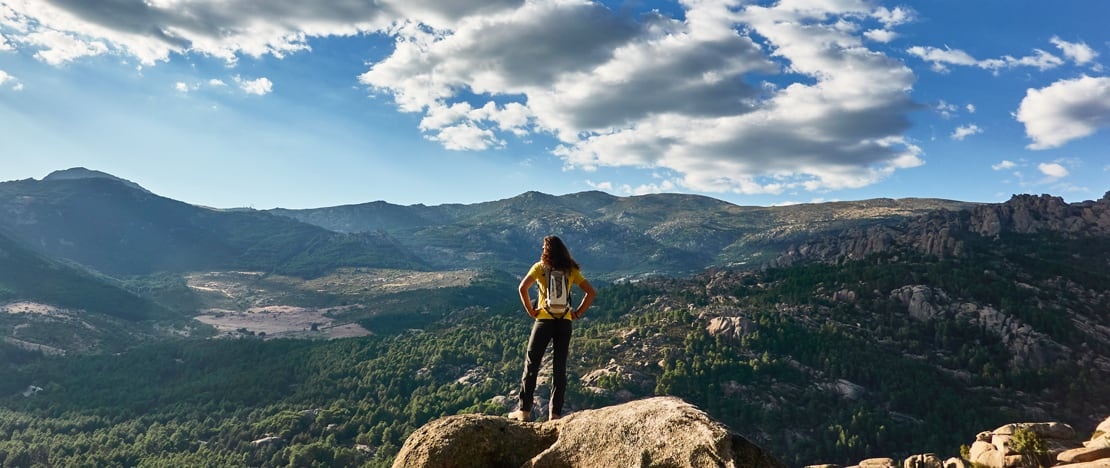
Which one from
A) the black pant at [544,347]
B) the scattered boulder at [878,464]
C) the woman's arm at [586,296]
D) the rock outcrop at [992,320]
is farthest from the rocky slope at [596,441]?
the rock outcrop at [992,320]

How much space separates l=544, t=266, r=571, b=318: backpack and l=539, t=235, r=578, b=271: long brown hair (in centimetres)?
27

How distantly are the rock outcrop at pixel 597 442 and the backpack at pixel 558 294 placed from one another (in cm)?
296

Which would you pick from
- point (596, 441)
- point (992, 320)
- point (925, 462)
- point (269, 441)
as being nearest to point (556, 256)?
point (596, 441)

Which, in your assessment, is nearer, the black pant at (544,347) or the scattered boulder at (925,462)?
the black pant at (544,347)

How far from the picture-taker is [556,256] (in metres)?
15.1

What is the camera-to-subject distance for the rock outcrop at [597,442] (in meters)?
9.41

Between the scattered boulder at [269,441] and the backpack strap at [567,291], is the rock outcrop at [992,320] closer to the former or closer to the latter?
the backpack strap at [567,291]

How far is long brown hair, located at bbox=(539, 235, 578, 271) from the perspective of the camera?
15068 millimetres

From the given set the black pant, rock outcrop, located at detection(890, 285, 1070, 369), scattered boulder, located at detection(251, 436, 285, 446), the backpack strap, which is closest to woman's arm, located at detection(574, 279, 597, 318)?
the backpack strap

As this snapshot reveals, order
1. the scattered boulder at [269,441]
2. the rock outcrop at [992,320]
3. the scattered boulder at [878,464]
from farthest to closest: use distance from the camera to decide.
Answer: the scattered boulder at [269,441] < the rock outcrop at [992,320] < the scattered boulder at [878,464]

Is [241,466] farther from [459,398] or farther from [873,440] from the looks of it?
[873,440]

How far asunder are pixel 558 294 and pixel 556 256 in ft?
3.74

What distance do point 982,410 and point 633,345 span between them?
230 feet

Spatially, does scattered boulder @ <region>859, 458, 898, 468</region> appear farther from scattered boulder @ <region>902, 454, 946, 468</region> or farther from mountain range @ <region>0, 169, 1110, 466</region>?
mountain range @ <region>0, 169, 1110, 466</region>
